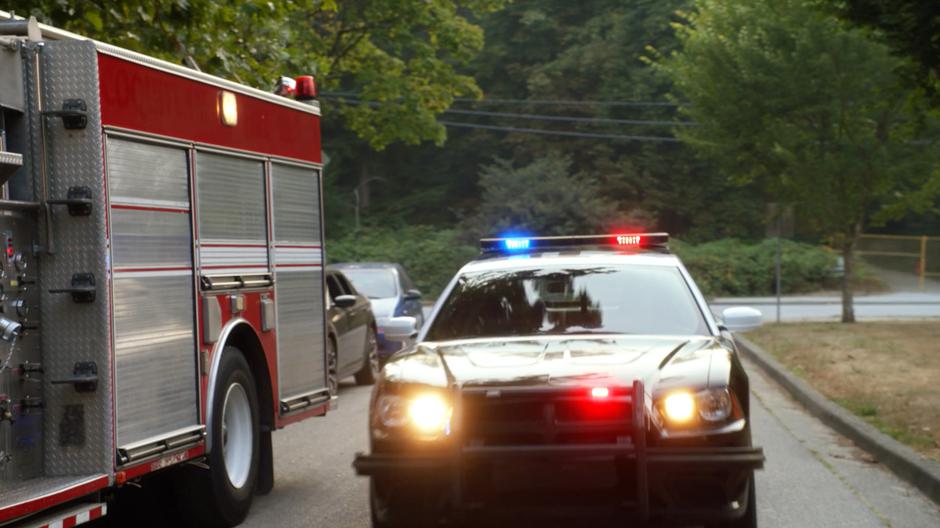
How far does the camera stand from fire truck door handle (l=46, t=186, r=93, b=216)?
6336mm

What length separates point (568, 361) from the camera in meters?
6.64

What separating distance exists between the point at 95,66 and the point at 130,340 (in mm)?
1318

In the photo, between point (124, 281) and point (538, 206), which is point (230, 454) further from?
point (538, 206)

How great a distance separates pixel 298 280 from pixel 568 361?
11.0 feet

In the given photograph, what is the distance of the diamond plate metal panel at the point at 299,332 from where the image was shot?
9172 mm

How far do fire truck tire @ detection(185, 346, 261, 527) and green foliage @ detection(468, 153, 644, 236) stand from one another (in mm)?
43795

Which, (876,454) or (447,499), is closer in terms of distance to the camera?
(447,499)

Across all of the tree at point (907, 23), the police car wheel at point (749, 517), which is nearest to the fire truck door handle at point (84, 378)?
the police car wheel at point (749, 517)

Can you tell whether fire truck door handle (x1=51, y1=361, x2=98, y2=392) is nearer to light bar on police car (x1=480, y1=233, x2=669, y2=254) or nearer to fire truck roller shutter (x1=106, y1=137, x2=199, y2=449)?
fire truck roller shutter (x1=106, y1=137, x2=199, y2=449)

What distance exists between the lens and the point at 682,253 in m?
50.2

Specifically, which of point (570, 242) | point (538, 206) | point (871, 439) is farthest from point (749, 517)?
point (538, 206)

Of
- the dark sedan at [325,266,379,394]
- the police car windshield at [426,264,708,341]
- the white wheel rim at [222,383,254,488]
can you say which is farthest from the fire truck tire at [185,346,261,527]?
the dark sedan at [325,266,379,394]

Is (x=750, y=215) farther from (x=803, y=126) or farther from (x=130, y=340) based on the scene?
(x=130, y=340)

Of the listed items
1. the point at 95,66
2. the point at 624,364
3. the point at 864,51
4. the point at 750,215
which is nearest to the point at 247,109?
the point at 95,66
